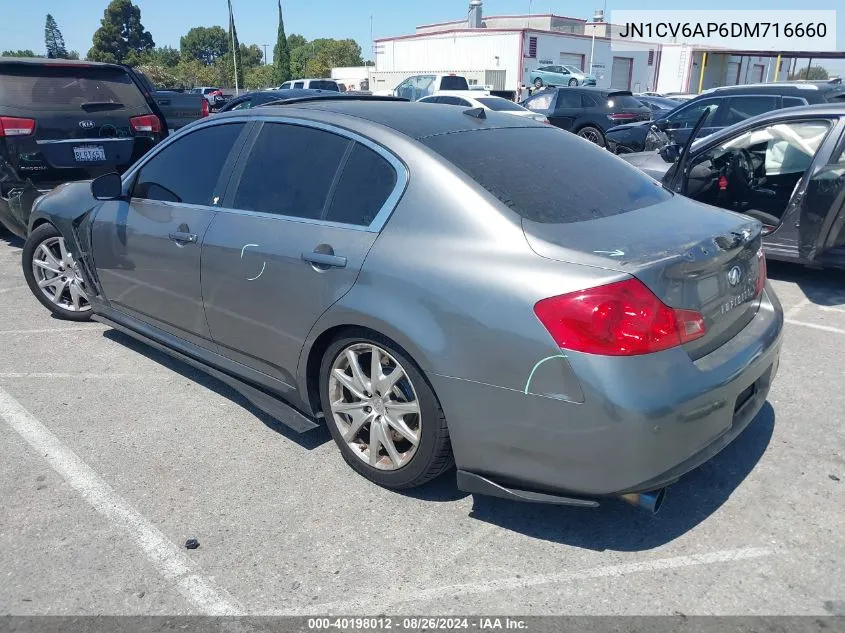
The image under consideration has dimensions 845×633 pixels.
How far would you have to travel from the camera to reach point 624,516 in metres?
2.87

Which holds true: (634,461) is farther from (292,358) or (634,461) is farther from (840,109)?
(840,109)

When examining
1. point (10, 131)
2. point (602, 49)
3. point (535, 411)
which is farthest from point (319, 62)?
point (535, 411)

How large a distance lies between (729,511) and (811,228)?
3.20 metres

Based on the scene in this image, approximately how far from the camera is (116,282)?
14.1 ft

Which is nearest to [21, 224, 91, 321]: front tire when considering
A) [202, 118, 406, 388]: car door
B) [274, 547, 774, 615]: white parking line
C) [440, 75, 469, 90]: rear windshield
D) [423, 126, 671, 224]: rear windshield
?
[202, 118, 406, 388]: car door

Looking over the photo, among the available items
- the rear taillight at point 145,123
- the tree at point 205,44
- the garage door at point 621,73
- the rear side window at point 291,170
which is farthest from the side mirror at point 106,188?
the tree at point 205,44

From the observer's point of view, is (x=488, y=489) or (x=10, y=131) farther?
(x=10, y=131)

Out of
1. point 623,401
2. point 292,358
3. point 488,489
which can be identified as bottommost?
point 488,489

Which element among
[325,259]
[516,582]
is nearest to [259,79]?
[325,259]

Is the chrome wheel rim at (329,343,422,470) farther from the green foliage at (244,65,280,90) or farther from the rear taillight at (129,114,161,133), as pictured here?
the green foliage at (244,65,280,90)

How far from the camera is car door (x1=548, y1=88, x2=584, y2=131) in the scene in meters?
15.8

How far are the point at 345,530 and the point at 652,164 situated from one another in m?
6.10

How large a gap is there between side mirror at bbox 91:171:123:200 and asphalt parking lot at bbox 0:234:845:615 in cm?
124

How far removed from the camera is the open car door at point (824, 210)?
500cm
